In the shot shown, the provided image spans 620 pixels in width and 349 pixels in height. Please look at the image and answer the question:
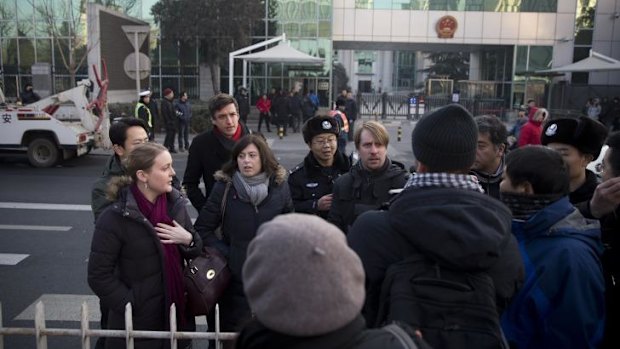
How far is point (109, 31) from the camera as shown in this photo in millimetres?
22172

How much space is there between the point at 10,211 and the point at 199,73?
20.1 meters

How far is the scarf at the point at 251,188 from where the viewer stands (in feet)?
11.0

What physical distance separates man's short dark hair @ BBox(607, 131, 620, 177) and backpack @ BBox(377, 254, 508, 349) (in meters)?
1.36

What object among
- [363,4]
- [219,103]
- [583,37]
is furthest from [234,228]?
[583,37]

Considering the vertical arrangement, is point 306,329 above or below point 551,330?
above

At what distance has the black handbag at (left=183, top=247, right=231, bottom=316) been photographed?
3.10m

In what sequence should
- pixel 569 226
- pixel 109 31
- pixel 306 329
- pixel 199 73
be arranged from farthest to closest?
pixel 199 73, pixel 109 31, pixel 569 226, pixel 306 329

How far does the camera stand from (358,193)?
3400 mm

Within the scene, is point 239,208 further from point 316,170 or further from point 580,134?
point 580,134

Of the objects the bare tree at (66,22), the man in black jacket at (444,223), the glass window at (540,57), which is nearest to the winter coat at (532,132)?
the man in black jacket at (444,223)

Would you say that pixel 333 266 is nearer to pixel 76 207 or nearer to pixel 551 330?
pixel 551 330

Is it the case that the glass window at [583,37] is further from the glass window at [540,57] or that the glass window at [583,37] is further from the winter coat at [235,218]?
the winter coat at [235,218]

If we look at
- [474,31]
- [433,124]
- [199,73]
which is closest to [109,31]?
[199,73]

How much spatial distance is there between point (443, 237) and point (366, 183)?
181 cm
